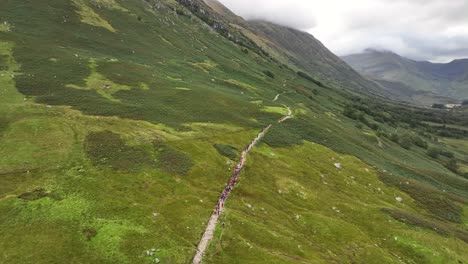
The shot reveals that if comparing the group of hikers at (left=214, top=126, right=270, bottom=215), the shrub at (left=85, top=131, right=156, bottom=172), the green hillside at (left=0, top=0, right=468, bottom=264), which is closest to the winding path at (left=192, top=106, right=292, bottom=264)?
the group of hikers at (left=214, top=126, right=270, bottom=215)

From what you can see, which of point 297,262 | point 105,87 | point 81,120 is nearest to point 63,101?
point 81,120

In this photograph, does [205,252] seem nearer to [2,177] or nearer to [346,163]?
[2,177]

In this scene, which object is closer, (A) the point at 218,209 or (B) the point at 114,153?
(A) the point at 218,209

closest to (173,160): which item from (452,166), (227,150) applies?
(227,150)

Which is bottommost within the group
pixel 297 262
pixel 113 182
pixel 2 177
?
pixel 2 177

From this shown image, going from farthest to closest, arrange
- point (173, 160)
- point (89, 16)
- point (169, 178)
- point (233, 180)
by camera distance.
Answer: point (89, 16) → point (233, 180) → point (173, 160) → point (169, 178)

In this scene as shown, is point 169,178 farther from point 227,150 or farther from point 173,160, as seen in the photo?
point 227,150

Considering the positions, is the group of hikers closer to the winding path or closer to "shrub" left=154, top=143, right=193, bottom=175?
the winding path

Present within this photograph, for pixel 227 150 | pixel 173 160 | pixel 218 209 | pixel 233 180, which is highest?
pixel 227 150

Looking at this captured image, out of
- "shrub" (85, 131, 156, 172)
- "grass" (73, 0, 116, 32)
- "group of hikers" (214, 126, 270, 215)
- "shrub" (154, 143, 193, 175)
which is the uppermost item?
"grass" (73, 0, 116, 32)
